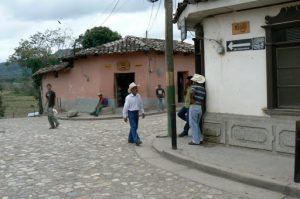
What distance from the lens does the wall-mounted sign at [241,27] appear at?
8984 millimetres

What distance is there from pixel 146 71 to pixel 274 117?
53.3 ft

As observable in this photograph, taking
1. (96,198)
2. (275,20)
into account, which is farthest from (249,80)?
(96,198)

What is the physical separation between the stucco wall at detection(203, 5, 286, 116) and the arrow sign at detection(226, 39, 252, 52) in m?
0.07

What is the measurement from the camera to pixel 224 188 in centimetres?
668

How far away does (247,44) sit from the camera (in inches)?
355

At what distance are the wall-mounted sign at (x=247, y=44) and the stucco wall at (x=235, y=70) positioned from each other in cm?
7

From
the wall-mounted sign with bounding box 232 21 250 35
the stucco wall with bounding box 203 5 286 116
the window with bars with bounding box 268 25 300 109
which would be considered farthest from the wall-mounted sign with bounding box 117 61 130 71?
the window with bars with bounding box 268 25 300 109

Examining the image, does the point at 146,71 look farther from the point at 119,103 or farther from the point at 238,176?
the point at 238,176

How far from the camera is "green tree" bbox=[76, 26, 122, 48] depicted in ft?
126

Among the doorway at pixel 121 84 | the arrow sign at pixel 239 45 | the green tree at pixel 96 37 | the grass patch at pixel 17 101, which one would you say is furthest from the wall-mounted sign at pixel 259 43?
the grass patch at pixel 17 101

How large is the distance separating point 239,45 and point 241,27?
14.8 inches

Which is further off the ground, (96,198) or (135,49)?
(135,49)

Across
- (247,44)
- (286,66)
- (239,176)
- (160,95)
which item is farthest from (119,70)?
(239,176)

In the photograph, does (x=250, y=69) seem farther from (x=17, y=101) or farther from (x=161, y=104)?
(x=17, y=101)
